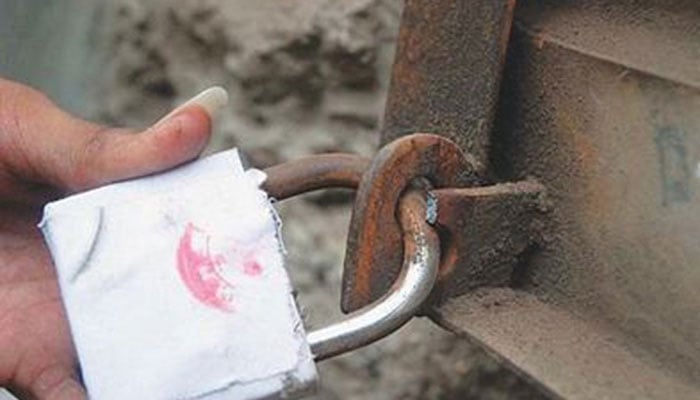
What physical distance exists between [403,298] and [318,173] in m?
0.11

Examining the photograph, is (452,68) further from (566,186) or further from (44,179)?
(44,179)

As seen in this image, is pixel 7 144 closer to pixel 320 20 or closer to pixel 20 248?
pixel 20 248

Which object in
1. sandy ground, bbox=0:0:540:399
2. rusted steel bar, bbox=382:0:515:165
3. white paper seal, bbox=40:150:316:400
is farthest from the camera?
sandy ground, bbox=0:0:540:399

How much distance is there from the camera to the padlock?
2.17 feet

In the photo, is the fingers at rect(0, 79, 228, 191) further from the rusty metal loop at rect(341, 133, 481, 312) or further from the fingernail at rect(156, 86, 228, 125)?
the rusty metal loop at rect(341, 133, 481, 312)

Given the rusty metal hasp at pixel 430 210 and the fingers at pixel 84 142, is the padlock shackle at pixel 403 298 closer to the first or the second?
the rusty metal hasp at pixel 430 210

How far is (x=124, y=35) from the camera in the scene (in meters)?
1.35

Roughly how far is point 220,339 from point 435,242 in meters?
0.14

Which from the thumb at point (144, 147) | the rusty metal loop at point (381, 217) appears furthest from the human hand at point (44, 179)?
the rusty metal loop at point (381, 217)

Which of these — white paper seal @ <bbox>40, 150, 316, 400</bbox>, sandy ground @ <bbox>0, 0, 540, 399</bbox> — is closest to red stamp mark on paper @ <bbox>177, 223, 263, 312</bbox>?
white paper seal @ <bbox>40, 150, 316, 400</bbox>

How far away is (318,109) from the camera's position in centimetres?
122

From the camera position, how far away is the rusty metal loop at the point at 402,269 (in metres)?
0.70

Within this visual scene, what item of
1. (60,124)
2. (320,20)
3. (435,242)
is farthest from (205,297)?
(320,20)

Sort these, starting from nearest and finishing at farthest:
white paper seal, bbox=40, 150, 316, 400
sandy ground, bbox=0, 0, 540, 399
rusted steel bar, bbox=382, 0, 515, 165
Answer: white paper seal, bbox=40, 150, 316, 400, rusted steel bar, bbox=382, 0, 515, 165, sandy ground, bbox=0, 0, 540, 399
